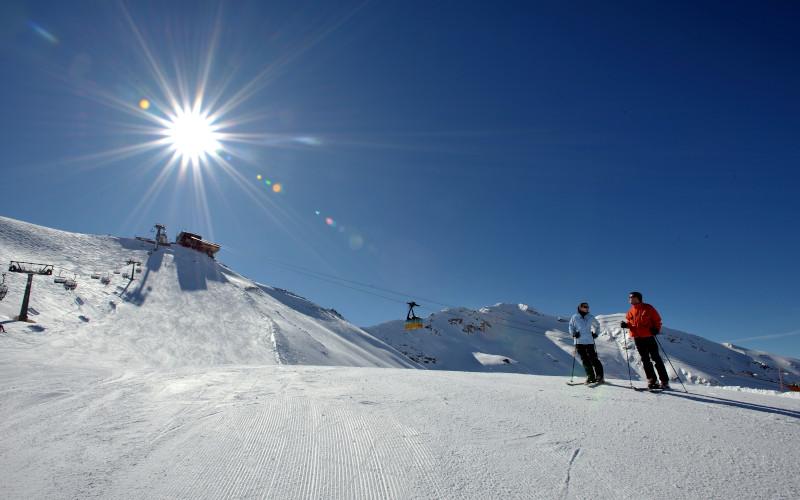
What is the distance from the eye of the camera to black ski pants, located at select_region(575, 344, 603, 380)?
771 centimetres

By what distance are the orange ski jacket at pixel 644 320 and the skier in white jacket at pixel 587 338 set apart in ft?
2.46

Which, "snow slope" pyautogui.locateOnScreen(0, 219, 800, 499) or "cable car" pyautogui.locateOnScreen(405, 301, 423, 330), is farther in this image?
"cable car" pyautogui.locateOnScreen(405, 301, 423, 330)

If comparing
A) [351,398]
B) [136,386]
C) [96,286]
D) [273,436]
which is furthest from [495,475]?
[96,286]

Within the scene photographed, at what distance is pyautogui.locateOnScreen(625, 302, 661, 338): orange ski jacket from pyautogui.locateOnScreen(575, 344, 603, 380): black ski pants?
1.01 meters

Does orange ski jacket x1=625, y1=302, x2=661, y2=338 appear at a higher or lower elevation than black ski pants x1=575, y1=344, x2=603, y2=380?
higher

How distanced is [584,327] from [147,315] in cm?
2619

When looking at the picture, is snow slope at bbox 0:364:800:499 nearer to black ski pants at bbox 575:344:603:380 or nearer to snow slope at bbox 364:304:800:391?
black ski pants at bbox 575:344:603:380

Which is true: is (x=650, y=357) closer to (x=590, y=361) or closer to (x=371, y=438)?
(x=590, y=361)

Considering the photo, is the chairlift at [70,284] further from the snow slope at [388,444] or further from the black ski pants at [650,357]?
the black ski pants at [650,357]

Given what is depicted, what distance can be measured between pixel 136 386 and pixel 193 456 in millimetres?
4202

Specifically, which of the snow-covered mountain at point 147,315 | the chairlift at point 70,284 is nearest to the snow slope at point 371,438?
the snow-covered mountain at point 147,315

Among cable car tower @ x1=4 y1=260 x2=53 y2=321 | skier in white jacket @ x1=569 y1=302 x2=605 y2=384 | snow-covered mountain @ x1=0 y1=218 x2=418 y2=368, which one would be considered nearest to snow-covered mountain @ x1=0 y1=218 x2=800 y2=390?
snow-covered mountain @ x1=0 y1=218 x2=418 y2=368

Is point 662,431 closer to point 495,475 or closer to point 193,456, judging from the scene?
point 495,475

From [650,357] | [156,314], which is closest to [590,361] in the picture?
[650,357]
